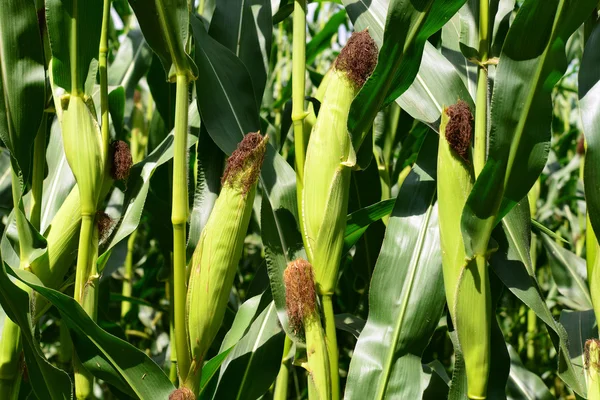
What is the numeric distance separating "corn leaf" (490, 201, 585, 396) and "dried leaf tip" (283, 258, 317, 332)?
394 mm

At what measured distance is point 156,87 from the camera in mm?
1669

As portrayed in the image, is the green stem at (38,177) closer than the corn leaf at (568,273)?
Yes

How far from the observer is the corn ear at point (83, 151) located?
1110mm

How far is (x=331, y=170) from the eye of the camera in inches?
39.3

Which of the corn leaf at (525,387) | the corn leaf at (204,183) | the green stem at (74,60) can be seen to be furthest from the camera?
the corn leaf at (525,387)

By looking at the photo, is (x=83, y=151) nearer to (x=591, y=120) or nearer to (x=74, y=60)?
(x=74, y=60)

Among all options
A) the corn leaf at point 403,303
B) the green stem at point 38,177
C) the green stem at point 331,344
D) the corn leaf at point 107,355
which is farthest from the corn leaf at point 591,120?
the green stem at point 38,177

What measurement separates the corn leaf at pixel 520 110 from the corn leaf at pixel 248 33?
1.96 ft

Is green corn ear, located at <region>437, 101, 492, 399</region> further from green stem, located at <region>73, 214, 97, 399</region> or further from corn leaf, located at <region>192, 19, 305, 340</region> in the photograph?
green stem, located at <region>73, 214, 97, 399</region>

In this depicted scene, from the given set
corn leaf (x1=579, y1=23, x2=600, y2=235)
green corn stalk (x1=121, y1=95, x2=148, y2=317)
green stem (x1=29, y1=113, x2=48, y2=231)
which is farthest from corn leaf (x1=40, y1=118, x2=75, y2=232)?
corn leaf (x1=579, y1=23, x2=600, y2=235)

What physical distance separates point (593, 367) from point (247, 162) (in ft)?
1.96

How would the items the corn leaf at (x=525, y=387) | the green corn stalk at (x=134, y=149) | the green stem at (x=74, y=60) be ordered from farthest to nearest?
the green corn stalk at (x=134, y=149), the corn leaf at (x=525, y=387), the green stem at (x=74, y=60)

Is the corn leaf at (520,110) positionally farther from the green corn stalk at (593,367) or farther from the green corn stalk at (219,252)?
the green corn stalk at (219,252)

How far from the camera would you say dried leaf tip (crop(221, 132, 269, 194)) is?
100 cm
